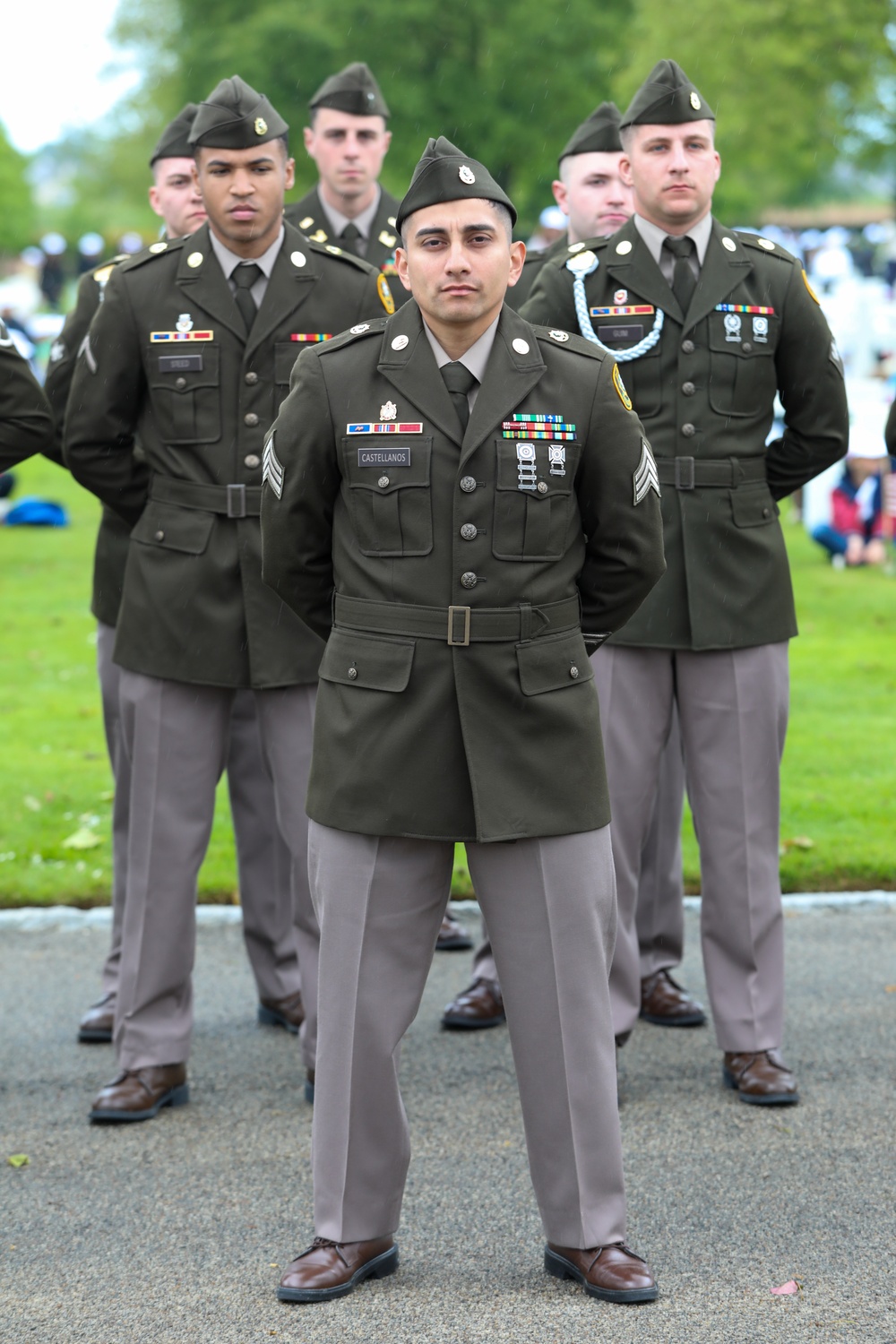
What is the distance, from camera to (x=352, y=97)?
6914mm

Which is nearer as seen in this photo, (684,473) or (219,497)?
(219,497)

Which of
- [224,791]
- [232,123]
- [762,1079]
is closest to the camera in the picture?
[232,123]

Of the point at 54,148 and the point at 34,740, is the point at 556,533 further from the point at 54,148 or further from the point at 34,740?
the point at 54,148

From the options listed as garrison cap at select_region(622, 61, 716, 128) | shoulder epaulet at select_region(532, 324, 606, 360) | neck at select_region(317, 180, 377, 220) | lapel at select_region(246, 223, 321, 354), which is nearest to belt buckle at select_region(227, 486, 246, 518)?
lapel at select_region(246, 223, 321, 354)

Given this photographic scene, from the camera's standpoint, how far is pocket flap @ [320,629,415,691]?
3691mm

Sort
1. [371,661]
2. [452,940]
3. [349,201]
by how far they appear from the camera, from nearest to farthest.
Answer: [371,661] < [452,940] < [349,201]

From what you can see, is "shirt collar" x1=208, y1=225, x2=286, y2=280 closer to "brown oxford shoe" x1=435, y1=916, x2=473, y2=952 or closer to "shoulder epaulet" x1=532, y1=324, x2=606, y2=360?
"shoulder epaulet" x1=532, y1=324, x2=606, y2=360

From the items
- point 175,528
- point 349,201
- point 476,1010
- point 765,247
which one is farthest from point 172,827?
point 349,201

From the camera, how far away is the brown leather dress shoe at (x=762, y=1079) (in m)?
4.91

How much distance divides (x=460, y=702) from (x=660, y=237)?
196cm

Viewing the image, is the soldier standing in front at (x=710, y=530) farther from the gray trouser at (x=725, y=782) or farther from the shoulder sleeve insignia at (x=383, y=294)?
the shoulder sleeve insignia at (x=383, y=294)

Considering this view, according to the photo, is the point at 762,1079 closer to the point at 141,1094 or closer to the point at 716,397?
the point at 141,1094

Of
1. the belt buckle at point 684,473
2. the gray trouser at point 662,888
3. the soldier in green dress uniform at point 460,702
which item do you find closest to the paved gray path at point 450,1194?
A: the soldier in green dress uniform at point 460,702

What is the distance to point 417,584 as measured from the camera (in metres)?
3.70
